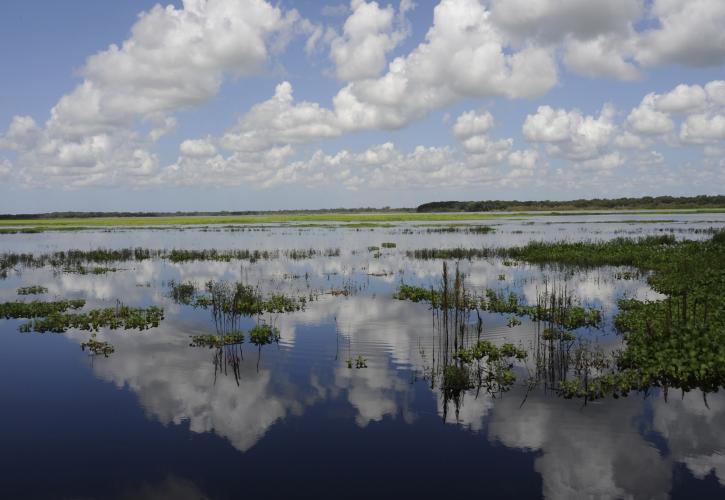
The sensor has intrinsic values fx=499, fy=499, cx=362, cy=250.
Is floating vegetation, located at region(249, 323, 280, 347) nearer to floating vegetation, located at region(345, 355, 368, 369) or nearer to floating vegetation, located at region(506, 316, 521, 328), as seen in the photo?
floating vegetation, located at region(345, 355, 368, 369)

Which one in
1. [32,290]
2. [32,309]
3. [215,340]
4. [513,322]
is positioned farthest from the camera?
[32,290]

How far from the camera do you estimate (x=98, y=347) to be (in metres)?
18.5

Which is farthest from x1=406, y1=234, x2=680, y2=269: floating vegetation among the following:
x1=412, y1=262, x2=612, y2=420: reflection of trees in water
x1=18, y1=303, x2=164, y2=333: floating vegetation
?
x1=18, y1=303, x2=164, y2=333: floating vegetation

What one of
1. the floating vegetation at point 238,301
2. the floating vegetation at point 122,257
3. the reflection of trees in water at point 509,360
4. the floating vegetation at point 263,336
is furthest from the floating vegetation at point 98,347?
the floating vegetation at point 122,257

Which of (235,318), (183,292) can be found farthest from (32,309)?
(235,318)

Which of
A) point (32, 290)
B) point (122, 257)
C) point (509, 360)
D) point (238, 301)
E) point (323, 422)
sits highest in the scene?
point (122, 257)

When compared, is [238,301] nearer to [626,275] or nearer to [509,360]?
[509,360]

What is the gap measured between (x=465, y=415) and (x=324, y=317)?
37.7ft

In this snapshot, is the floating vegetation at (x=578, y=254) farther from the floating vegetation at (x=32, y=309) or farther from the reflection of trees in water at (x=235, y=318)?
the floating vegetation at (x=32, y=309)

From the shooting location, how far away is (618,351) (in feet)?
52.1

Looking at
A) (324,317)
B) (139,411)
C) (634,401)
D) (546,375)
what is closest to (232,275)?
(324,317)

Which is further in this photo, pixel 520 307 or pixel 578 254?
pixel 578 254

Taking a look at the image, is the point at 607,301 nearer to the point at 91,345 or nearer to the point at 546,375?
the point at 546,375

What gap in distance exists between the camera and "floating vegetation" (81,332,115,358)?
1816 cm
